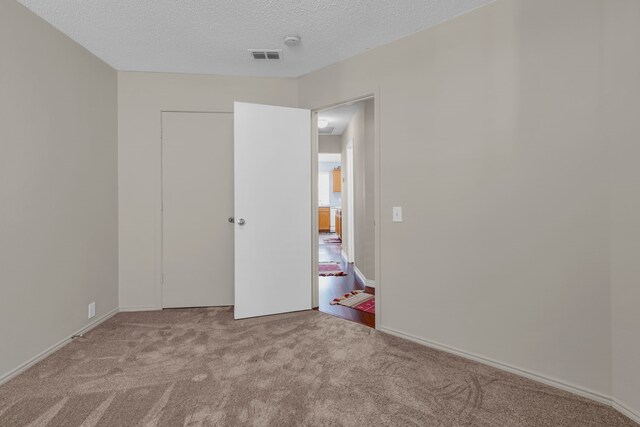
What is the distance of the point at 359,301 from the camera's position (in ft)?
11.4

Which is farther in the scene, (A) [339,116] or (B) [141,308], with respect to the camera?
(A) [339,116]

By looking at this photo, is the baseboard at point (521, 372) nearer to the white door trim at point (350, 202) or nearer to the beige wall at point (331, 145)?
the white door trim at point (350, 202)

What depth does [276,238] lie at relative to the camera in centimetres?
302

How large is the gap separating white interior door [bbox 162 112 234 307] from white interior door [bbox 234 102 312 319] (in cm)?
45

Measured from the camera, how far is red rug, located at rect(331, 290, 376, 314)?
3.24 m

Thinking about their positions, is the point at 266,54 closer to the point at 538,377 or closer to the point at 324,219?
the point at 538,377

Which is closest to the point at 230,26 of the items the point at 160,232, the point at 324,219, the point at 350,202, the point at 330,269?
the point at 160,232

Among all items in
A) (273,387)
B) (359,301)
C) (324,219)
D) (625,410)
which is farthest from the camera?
(324,219)

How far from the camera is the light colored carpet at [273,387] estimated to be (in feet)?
5.04

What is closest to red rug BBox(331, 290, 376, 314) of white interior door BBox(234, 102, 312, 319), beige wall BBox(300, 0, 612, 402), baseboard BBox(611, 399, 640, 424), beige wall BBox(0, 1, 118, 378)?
white interior door BBox(234, 102, 312, 319)

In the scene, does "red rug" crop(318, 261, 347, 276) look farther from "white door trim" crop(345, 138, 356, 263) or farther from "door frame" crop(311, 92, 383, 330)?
"door frame" crop(311, 92, 383, 330)

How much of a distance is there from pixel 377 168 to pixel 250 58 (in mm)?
1596

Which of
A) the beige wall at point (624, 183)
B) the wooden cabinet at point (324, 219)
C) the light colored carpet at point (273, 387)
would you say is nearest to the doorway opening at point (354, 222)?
the light colored carpet at point (273, 387)

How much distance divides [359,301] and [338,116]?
129 inches
